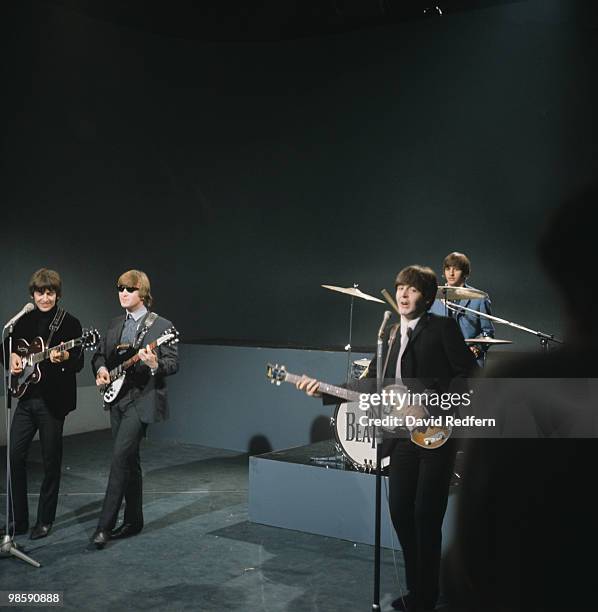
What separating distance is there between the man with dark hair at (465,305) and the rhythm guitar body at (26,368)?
2.73 meters

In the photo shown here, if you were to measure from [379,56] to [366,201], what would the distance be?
1.62 m

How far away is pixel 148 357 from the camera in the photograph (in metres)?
4.78

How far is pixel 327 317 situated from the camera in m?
Answer: 9.36

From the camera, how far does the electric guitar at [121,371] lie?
490cm

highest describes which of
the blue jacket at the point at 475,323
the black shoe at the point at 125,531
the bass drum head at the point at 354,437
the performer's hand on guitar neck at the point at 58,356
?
the blue jacket at the point at 475,323

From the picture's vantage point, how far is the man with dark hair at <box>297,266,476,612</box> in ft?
12.0

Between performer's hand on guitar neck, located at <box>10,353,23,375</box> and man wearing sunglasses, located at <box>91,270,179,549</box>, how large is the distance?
457mm

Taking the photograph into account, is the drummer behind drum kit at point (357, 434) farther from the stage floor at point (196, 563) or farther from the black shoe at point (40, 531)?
the black shoe at point (40, 531)

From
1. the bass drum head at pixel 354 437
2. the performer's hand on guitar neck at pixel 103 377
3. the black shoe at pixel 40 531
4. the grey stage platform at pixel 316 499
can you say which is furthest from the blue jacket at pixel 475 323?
the black shoe at pixel 40 531

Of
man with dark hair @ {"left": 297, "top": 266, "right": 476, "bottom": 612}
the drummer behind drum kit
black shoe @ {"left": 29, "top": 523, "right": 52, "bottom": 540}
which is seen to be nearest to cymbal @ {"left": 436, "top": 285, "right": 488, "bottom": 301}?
the drummer behind drum kit

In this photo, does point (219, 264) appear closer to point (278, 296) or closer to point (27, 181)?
point (278, 296)

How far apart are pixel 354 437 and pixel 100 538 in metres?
1.72

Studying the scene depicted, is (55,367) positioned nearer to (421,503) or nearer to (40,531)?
(40,531)

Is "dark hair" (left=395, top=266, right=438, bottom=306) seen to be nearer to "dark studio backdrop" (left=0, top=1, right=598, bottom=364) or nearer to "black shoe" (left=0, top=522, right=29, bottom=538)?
"black shoe" (left=0, top=522, right=29, bottom=538)
